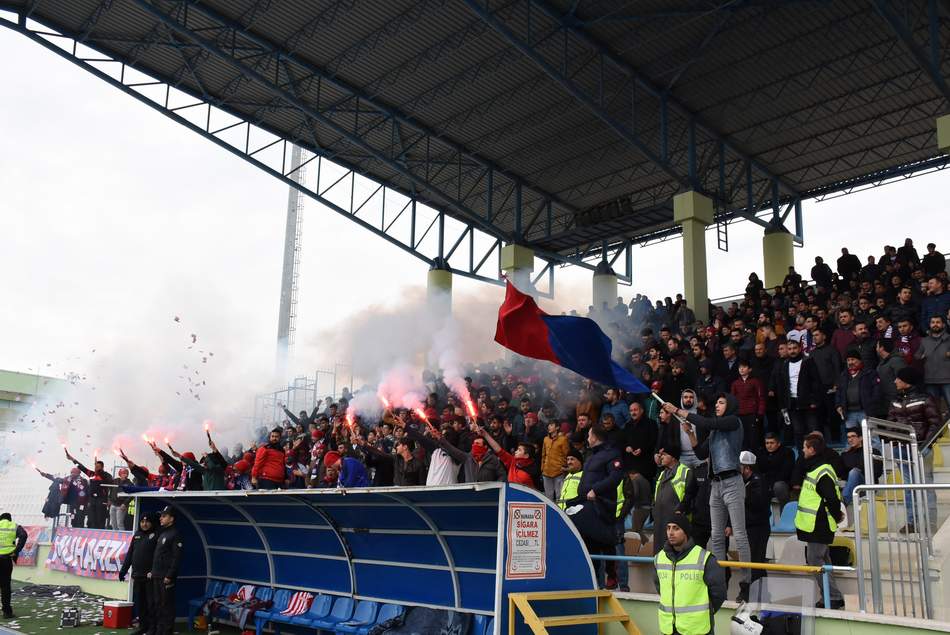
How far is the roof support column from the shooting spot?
96.7 feet

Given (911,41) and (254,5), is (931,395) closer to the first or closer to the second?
(911,41)

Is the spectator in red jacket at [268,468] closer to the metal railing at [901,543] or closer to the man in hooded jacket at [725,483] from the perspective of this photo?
the man in hooded jacket at [725,483]

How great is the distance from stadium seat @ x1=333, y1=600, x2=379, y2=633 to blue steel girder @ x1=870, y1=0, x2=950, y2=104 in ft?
43.7

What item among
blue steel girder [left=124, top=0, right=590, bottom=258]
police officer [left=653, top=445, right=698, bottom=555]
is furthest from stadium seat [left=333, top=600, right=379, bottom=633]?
blue steel girder [left=124, top=0, right=590, bottom=258]

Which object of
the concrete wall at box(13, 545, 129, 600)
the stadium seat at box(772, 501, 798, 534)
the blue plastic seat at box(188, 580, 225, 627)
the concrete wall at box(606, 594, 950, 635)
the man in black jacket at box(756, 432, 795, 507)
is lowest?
the concrete wall at box(13, 545, 129, 600)

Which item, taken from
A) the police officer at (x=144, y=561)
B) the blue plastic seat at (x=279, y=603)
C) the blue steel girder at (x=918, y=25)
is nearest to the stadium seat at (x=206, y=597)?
the police officer at (x=144, y=561)

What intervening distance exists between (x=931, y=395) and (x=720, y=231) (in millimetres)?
20328

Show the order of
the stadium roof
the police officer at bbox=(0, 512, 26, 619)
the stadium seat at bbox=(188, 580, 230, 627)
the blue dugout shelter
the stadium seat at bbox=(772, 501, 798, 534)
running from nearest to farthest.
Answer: the blue dugout shelter → the stadium seat at bbox=(772, 501, 798, 534) → the stadium seat at bbox=(188, 580, 230, 627) → the police officer at bbox=(0, 512, 26, 619) → the stadium roof

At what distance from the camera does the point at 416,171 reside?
27.8 meters

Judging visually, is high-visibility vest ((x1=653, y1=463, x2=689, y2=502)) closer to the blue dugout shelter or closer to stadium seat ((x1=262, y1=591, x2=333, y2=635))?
the blue dugout shelter

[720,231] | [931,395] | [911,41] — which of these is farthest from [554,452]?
[720,231]

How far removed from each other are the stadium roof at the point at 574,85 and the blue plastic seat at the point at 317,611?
453 inches

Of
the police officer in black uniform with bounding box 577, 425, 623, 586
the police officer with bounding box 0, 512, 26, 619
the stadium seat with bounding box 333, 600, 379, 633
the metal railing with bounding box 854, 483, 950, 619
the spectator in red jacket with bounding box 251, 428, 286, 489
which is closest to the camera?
the metal railing with bounding box 854, 483, 950, 619

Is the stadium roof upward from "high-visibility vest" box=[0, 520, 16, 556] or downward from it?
upward
